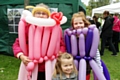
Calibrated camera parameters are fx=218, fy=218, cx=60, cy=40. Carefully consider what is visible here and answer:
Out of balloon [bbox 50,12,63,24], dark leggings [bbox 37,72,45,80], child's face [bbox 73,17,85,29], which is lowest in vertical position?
dark leggings [bbox 37,72,45,80]

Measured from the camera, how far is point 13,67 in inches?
198

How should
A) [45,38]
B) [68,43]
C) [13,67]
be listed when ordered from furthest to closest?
[13,67]
[68,43]
[45,38]

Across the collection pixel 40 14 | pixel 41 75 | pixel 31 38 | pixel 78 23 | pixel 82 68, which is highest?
pixel 40 14

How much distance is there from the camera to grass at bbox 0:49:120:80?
4457 mm

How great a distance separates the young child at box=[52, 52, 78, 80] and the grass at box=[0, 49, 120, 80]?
93.3 inches

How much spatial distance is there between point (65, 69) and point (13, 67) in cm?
320

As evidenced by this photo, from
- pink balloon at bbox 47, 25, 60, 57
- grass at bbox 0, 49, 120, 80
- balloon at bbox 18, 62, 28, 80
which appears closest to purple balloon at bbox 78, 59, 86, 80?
pink balloon at bbox 47, 25, 60, 57

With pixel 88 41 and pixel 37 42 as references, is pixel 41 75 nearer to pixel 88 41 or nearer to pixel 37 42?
pixel 37 42

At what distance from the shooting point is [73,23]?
232cm

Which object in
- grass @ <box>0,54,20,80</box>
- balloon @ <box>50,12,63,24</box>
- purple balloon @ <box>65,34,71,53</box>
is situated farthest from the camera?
grass @ <box>0,54,20,80</box>

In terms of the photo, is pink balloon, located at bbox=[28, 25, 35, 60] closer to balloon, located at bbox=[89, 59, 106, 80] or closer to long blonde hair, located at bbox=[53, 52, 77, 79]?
long blonde hair, located at bbox=[53, 52, 77, 79]

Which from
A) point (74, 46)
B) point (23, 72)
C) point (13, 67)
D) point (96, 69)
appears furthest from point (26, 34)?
point (13, 67)

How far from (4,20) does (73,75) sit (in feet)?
14.1

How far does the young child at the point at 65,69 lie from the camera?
6.78ft
